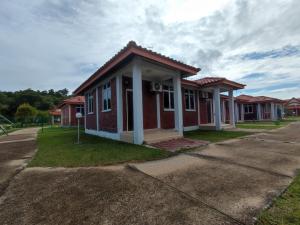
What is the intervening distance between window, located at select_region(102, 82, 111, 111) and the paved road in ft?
17.5

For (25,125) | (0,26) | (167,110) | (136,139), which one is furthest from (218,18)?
(25,125)

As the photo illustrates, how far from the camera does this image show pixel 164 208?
2.22m

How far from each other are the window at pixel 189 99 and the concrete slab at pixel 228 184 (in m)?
8.14

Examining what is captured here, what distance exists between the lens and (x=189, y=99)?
12.2m

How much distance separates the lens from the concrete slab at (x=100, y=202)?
2.01m

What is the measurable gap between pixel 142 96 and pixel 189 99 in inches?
183

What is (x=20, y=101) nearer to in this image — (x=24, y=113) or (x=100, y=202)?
(x=24, y=113)

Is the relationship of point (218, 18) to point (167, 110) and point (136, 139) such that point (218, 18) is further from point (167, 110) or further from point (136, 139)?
point (136, 139)

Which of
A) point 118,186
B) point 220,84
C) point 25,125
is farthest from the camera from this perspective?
point 25,125

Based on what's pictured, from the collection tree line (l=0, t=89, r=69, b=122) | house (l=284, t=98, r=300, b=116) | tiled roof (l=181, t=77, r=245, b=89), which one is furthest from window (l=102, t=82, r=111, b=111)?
house (l=284, t=98, r=300, b=116)

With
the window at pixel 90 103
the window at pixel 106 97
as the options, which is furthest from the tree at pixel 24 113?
the window at pixel 106 97

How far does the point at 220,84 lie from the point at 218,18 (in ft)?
13.1

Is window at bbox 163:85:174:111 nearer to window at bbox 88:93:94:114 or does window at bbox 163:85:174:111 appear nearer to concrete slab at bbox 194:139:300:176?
concrete slab at bbox 194:139:300:176

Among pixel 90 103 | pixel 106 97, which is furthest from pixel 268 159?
pixel 90 103
